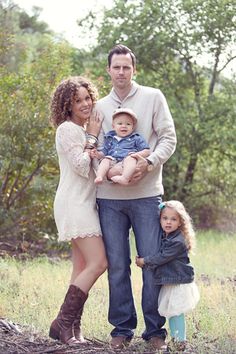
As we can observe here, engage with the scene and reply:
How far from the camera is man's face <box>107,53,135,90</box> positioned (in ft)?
19.8

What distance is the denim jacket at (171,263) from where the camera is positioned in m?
5.93

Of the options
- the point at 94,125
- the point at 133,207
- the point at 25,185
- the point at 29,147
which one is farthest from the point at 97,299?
the point at 25,185

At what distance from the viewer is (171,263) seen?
5.98 metres

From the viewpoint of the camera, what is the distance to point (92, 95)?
6.22 meters

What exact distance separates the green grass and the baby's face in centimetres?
174

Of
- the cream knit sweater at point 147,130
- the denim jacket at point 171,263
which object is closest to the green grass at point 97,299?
the denim jacket at point 171,263

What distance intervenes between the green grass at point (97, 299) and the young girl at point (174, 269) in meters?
0.37

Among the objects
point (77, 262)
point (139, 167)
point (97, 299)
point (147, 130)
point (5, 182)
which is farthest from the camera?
point (5, 182)

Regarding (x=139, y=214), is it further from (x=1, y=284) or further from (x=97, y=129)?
(x=1, y=284)

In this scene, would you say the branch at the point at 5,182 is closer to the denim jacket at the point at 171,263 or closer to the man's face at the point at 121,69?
the man's face at the point at 121,69

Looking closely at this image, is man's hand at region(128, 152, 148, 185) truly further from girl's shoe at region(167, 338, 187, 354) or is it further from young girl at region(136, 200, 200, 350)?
girl's shoe at region(167, 338, 187, 354)

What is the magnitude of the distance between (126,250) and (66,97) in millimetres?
1266

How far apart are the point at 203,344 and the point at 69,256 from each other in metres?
7.52

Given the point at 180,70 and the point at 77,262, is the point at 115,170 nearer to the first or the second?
the point at 77,262
